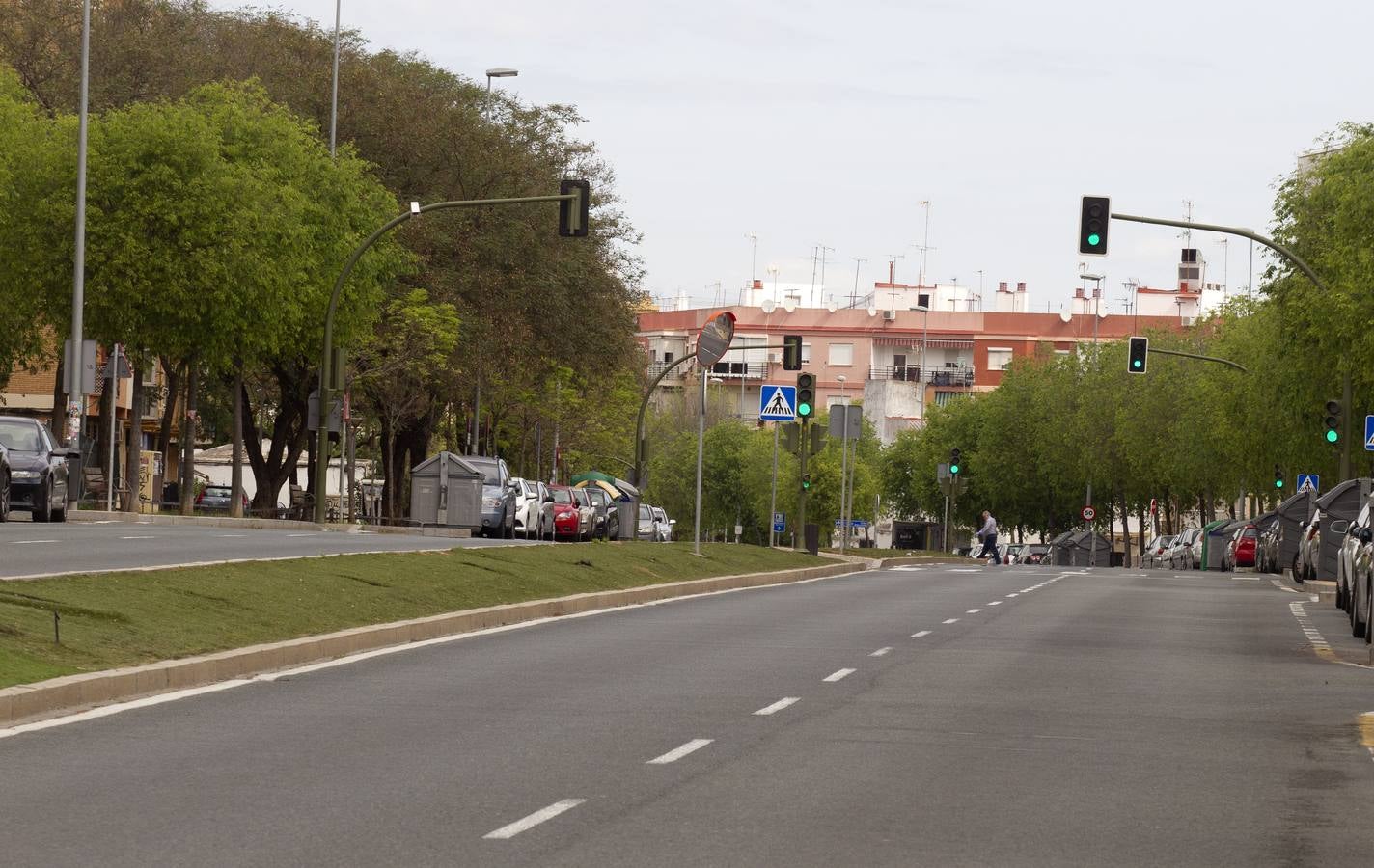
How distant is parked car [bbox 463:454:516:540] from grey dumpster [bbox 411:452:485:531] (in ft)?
1.77

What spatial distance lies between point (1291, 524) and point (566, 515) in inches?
659

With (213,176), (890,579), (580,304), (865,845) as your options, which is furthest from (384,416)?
(865,845)

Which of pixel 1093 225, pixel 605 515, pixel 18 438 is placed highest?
pixel 1093 225

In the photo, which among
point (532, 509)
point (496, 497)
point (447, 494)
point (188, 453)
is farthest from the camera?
point (532, 509)

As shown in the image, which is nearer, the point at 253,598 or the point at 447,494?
the point at 253,598

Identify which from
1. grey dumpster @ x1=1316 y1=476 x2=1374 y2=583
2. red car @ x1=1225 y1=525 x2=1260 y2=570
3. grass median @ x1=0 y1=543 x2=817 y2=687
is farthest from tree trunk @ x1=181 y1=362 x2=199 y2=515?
red car @ x1=1225 y1=525 x2=1260 y2=570

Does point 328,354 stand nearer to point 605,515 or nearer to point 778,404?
point 778,404

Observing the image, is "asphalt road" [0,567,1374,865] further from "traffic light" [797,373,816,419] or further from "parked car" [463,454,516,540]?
"parked car" [463,454,516,540]

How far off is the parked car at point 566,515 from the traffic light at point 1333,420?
18122 millimetres

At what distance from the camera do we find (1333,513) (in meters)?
39.8

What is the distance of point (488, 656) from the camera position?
61.0 ft

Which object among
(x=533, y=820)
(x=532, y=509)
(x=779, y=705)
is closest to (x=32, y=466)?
(x=532, y=509)

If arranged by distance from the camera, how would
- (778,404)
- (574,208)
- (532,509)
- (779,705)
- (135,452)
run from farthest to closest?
(532,509), (135,452), (778,404), (574,208), (779,705)

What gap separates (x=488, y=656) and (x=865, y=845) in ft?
31.7
